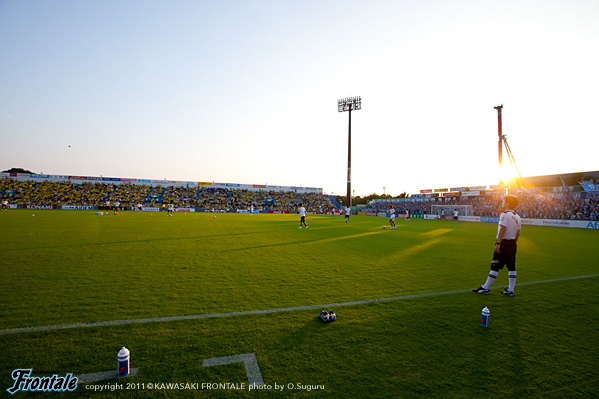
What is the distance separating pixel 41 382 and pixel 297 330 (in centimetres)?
288

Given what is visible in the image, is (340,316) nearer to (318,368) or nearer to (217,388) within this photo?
(318,368)

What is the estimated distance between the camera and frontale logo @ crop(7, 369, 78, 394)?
2.64 m

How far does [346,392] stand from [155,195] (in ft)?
217

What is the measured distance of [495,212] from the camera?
40781 millimetres

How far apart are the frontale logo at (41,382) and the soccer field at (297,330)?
0.06 metres

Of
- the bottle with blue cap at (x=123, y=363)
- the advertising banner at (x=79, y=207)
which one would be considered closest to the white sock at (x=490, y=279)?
the bottle with blue cap at (x=123, y=363)

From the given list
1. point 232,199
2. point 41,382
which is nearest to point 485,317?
point 41,382

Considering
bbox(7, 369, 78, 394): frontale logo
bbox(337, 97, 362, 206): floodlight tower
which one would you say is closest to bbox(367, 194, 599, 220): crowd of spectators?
bbox(337, 97, 362, 206): floodlight tower

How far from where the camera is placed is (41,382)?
108 inches

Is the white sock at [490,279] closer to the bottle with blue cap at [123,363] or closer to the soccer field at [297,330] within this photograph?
the soccer field at [297,330]

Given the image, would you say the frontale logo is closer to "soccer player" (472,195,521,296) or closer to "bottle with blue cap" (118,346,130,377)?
"bottle with blue cap" (118,346,130,377)

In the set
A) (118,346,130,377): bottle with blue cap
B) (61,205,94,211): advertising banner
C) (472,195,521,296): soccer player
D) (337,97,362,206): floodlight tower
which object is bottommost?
(61,205,94,211): advertising banner

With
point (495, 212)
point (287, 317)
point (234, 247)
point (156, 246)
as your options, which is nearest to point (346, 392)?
point (287, 317)

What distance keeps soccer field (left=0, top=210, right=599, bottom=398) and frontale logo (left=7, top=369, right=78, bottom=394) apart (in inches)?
2.4
